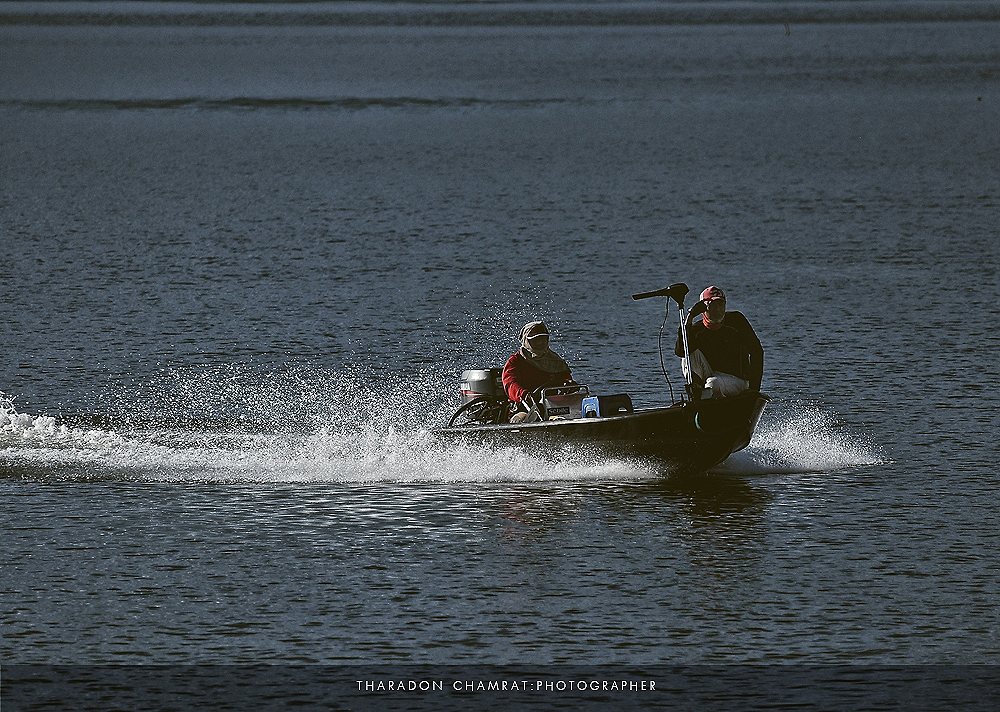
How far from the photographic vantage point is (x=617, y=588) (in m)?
19.8

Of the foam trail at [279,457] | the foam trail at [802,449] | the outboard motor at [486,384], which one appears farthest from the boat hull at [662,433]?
the outboard motor at [486,384]

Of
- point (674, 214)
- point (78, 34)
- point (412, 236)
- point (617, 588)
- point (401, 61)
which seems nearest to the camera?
point (617, 588)

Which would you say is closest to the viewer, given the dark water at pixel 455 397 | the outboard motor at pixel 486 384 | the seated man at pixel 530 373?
the dark water at pixel 455 397

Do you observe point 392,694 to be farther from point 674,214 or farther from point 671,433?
point 674,214

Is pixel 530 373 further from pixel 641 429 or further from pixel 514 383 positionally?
pixel 641 429

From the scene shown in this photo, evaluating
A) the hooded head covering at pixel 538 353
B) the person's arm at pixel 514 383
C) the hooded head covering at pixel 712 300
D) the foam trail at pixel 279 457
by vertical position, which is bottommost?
the foam trail at pixel 279 457

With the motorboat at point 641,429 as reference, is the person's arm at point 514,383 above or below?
above

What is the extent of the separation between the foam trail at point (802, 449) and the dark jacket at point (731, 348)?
130cm

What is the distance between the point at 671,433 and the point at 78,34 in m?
173

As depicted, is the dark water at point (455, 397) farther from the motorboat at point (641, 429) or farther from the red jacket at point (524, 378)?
the red jacket at point (524, 378)

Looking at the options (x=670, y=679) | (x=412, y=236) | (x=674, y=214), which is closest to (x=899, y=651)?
(x=670, y=679)

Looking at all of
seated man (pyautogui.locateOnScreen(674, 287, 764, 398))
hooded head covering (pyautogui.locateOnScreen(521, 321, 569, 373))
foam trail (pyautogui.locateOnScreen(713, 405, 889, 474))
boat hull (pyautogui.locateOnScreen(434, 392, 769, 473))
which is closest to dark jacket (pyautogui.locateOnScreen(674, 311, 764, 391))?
seated man (pyautogui.locateOnScreen(674, 287, 764, 398))

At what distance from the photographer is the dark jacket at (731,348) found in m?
24.3

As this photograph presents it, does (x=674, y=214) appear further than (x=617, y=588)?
Yes
